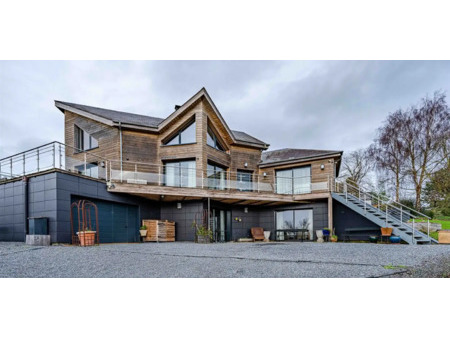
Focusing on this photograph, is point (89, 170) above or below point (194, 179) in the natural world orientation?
above

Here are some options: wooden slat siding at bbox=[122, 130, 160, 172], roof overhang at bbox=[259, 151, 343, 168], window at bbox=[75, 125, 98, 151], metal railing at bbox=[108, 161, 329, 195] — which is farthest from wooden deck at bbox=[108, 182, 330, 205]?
window at bbox=[75, 125, 98, 151]

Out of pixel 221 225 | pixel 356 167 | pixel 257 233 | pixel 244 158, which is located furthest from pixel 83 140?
pixel 356 167

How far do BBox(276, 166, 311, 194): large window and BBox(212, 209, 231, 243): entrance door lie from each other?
10.9 feet

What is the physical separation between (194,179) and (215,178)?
4.60ft

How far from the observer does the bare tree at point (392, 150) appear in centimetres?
2270

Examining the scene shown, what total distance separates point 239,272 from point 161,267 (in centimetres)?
157

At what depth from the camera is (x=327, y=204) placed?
15.6 m

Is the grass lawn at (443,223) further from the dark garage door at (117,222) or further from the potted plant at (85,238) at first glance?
the potted plant at (85,238)

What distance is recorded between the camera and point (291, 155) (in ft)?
60.7

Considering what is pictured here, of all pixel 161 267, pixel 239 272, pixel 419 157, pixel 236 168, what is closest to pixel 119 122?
pixel 236 168

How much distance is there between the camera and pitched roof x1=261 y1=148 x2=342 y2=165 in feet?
53.3

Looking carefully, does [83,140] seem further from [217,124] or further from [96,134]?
[217,124]

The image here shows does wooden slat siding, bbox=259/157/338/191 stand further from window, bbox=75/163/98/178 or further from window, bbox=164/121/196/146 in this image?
window, bbox=75/163/98/178

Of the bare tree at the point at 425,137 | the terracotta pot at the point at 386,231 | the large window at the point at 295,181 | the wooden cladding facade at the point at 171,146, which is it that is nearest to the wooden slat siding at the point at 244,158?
the wooden cladding facade at the point at 171,146
